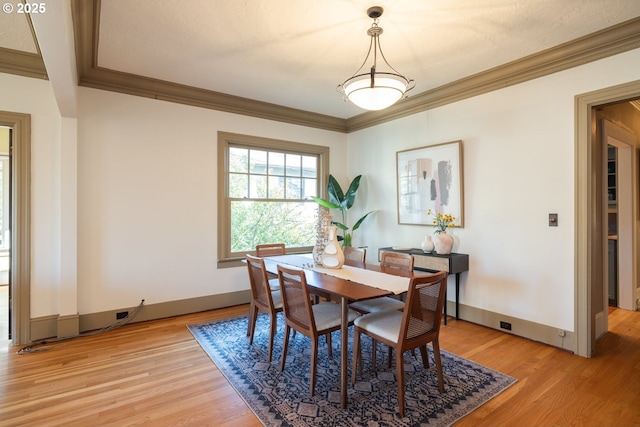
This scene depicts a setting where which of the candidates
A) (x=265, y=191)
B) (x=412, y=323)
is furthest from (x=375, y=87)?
(x=265, y=191)

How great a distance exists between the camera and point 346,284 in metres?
2.39

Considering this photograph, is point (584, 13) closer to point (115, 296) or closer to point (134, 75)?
point (134, 75)

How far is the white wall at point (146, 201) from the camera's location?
11.2 feet

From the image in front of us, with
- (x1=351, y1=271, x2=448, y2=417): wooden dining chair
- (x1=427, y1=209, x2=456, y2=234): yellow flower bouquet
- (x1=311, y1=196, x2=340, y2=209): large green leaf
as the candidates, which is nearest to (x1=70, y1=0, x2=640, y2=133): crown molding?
(x1=311, y1=196, x2=340, y2=209): large green leaf

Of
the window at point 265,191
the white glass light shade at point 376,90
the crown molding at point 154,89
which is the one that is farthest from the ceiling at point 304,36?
the window at point 265,191

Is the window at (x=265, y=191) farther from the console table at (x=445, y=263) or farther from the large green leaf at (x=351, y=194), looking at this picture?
the console table at (x=445, y=263)

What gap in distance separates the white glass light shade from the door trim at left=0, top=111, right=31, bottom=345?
9.98 feet

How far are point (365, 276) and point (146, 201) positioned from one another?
8.63ft

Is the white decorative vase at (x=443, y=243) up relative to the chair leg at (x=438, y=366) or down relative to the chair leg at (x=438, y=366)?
up

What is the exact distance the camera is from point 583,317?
282 cm

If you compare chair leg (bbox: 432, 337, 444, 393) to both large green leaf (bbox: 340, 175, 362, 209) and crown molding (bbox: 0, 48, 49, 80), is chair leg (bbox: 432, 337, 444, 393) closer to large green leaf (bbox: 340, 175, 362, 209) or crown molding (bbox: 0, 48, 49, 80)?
large green leaf (bbox: 340, 175, 362, 209)

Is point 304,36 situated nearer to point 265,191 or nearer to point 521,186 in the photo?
point 265,191

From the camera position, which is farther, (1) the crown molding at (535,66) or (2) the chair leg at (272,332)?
→ (2) the chair leg at (272,332)

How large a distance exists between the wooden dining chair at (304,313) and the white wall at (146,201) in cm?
196
